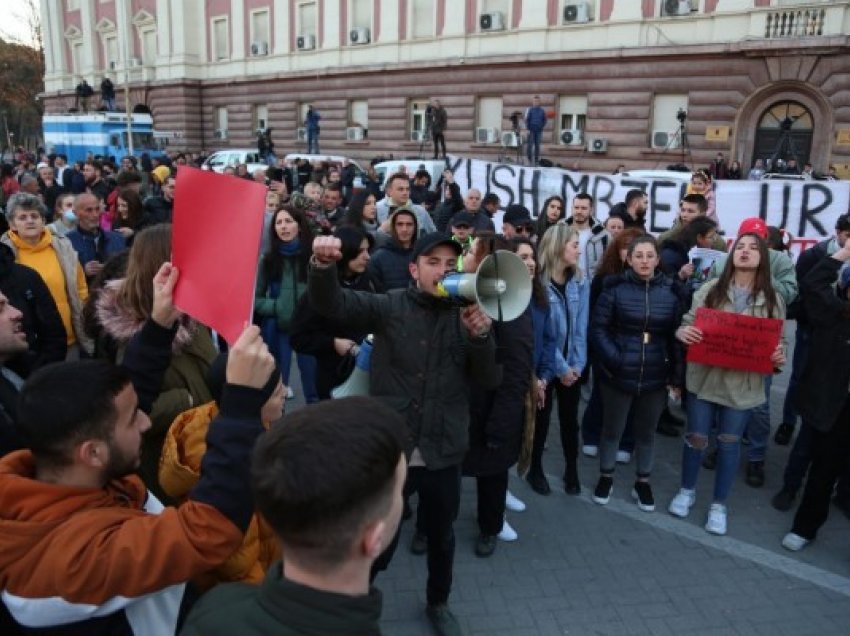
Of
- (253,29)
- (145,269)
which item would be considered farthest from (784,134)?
(253,29)

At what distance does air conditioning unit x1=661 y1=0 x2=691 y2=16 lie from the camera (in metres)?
18.3

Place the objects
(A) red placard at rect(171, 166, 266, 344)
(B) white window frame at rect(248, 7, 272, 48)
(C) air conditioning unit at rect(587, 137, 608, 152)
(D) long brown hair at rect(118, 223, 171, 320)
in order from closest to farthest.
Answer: (A) red placard at rect(171, 166, 266, 344), (D) long brown hair at rect(118, 223, 171, 320), (C) air conditioning unit at rect(587, 137, 608, 152), (B) white window frame at rect(248, 7, 272, 48)

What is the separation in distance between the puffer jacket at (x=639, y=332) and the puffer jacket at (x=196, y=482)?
9.53 ft

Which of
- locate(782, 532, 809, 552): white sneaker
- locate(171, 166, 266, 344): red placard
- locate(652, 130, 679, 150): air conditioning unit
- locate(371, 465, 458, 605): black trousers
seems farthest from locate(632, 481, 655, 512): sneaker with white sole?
locate(652, 130, 679, 150): air conditioning unit

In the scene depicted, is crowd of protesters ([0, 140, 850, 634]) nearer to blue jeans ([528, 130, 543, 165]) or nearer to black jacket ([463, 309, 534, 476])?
black jacket ([463, 309, 534, 476])

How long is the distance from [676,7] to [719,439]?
58.0 ft

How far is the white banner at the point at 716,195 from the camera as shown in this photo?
300 inches

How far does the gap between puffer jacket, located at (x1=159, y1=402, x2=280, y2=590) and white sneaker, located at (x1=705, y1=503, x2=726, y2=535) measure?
3.20 metres

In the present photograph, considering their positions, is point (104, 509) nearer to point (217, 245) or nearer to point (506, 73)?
point (217, 245)

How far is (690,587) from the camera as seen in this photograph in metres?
3.71

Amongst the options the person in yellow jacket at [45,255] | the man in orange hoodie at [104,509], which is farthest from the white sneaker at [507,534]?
the person in yellow jacket at [45,255]

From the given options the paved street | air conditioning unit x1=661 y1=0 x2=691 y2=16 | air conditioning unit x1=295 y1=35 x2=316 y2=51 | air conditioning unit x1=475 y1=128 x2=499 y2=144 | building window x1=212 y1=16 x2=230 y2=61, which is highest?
building window x1=212 y1=16 x2=230 y2=61

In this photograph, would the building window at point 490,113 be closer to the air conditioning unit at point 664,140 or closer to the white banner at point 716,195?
the air conditioning unit at point 664,140

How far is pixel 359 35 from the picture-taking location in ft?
84.4
